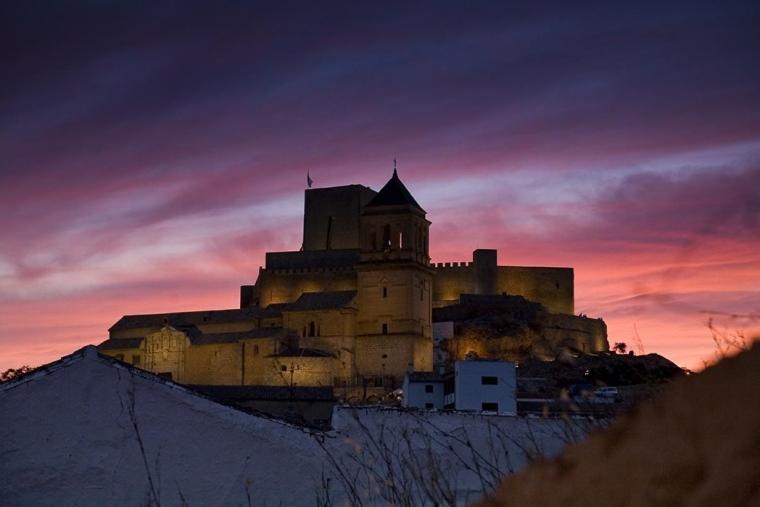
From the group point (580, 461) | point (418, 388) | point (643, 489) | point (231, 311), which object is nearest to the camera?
point (643, 489)

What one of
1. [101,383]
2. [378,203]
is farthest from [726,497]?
[378,203]

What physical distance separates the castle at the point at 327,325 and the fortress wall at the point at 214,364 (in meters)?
0.06

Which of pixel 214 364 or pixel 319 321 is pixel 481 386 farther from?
pixel 214 364

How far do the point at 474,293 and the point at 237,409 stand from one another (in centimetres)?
6022

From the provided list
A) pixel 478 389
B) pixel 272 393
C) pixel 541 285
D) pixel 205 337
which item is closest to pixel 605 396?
pixel 478 389

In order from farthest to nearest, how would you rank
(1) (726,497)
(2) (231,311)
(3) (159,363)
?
1. (2) (231,311)
2. (3) (159,363)
3. (1) (726,497)

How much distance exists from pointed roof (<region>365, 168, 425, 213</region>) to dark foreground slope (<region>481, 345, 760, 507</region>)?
2268 inches

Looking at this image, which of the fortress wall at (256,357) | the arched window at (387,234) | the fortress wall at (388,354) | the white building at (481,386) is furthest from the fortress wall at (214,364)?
the white building at (481,386)

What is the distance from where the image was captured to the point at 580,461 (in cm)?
269

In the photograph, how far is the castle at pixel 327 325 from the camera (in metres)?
56.9

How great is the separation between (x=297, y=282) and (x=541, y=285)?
59.1 ft

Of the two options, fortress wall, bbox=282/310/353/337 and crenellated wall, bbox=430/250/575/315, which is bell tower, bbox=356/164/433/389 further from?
crenellated wall, bbox=430/250/575/315

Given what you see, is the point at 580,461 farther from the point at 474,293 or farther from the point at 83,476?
the point at 474,293

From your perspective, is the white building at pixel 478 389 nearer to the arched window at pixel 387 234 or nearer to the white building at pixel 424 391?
the white building at pixel 424 391
